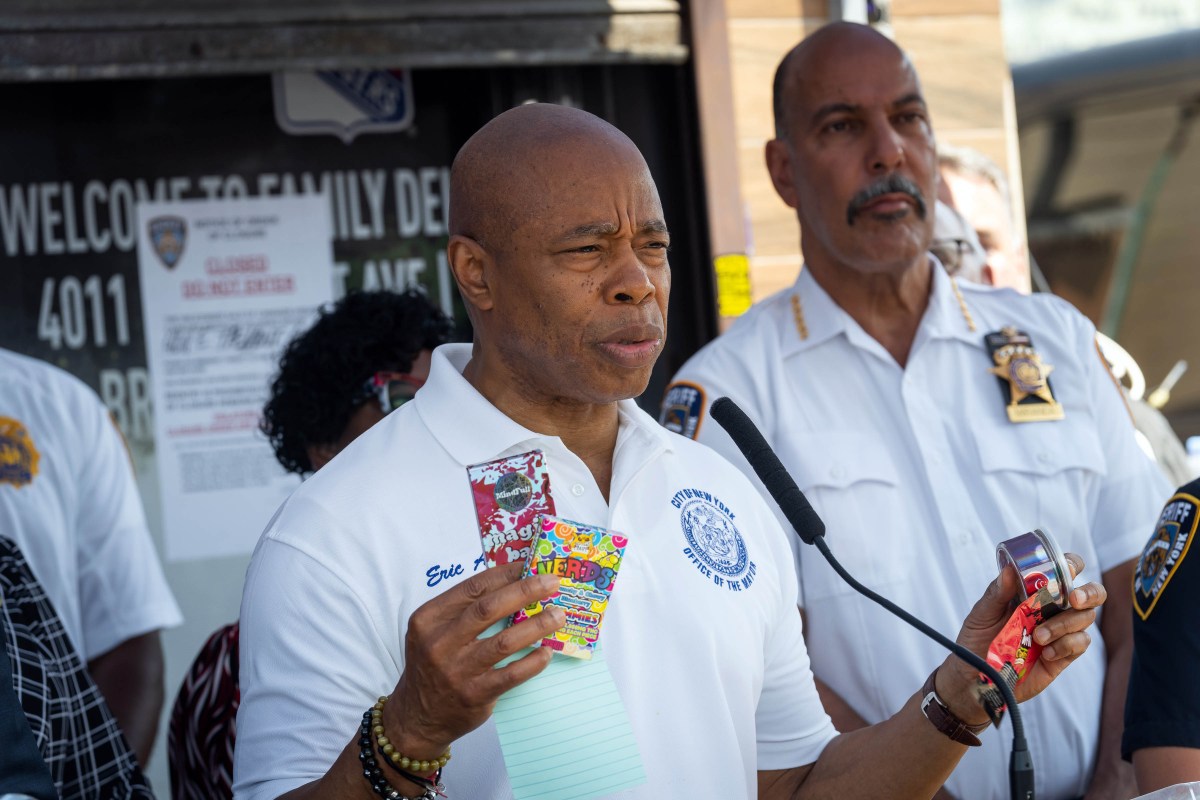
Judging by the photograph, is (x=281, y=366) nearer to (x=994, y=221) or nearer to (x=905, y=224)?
(x=905, y=224)

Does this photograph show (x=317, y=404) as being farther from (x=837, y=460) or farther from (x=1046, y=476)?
(x=1046, y=476)

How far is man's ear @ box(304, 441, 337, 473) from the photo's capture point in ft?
8.93

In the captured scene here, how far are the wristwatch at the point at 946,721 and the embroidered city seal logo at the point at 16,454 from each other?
2127 millimetres

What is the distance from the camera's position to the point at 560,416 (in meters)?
1.93

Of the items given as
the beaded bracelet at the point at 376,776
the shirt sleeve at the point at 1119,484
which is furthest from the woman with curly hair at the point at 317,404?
the shirt sleeve at the point at 1119,484

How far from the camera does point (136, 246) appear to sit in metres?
3.99

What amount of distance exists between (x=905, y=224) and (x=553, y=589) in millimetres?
1583

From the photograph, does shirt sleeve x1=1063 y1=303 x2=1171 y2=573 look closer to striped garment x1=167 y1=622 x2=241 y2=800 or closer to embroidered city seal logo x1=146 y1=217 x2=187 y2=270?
striped garment x1=167 y1=622 x2=241 y2=800

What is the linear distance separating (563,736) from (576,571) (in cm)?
23

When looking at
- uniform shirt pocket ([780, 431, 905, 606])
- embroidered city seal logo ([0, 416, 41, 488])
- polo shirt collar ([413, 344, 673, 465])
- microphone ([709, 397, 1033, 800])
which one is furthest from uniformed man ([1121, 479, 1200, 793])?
embroidered city seal logo ([0, 416, 41, 488])

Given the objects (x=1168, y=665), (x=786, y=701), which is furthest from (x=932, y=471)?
(x=786, y=701)

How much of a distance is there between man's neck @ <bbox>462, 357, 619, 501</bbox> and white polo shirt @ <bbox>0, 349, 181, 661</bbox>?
63.2 inches

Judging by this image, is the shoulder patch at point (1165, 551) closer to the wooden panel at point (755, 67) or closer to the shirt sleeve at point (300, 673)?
the shirt sleeve at point (300, 673)

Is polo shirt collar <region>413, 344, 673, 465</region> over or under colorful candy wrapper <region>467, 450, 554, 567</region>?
over
